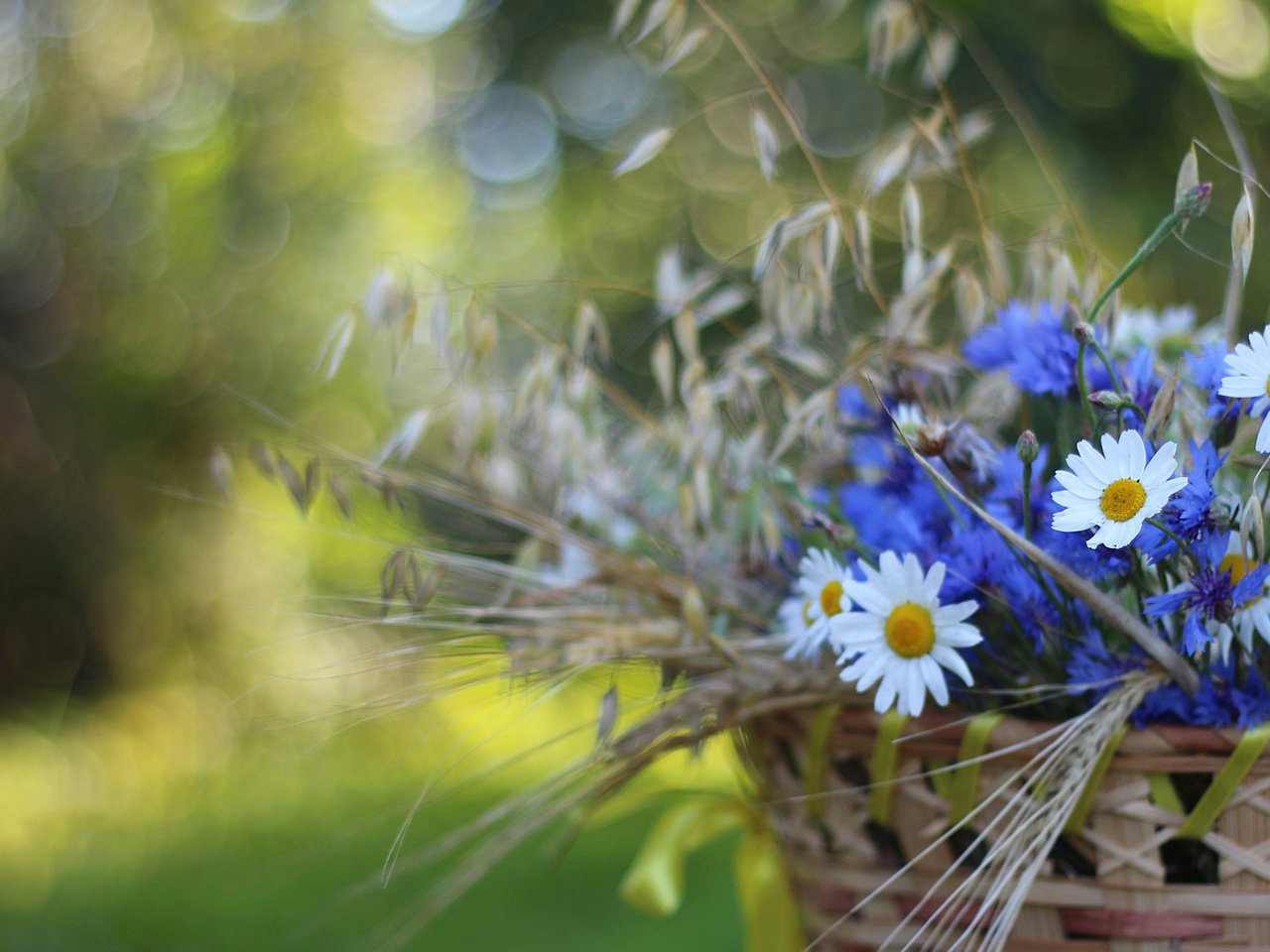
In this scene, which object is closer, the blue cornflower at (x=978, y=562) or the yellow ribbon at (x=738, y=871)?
the blue cornflower at (x=978, y=562)

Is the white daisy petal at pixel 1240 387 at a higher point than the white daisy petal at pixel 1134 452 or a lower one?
higher

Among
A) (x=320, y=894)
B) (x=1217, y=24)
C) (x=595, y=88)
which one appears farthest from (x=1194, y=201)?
(x=595, y=88)

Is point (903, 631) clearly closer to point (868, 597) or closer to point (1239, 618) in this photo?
point (868, 597)

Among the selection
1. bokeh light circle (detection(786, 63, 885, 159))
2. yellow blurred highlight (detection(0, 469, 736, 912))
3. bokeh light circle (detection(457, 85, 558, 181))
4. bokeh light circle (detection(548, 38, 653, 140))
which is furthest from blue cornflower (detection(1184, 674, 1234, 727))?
bokeh light circle (detection(457, 85, 558, 181))

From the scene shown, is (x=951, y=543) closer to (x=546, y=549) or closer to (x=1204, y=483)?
(x=1204, y=483)

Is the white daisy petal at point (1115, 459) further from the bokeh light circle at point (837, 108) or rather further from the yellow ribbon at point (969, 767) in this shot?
the bokeh light circle at point (837, 108)

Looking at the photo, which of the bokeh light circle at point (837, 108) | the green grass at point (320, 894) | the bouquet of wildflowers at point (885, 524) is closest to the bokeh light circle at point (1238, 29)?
the bokeh light circle at point (837, 108)
